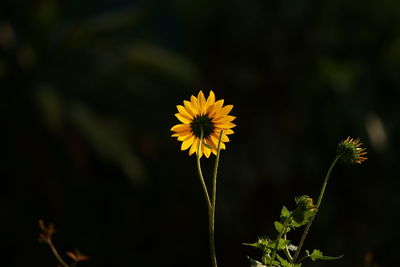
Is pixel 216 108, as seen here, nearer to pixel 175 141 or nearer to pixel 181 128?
pixel 181 128

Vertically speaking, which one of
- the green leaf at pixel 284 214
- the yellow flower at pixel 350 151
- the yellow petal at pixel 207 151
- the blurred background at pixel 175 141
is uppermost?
the blurred background at pixel 175 141

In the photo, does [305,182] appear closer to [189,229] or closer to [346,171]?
[346,171]

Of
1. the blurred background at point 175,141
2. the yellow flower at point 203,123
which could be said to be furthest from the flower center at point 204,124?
the blurred background at point 175,141

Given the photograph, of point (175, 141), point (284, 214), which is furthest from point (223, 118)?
point (175, 141)

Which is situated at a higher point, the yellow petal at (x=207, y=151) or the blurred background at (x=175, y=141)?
the blurred background at (x=175, y=141)

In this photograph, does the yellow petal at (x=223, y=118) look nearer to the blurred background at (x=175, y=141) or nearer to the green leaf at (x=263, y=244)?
the green leaf at (x=263, y=244)

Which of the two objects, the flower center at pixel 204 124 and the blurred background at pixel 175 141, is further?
the blurred background at pixel 175 141

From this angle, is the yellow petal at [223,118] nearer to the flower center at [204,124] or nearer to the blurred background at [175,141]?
the flower center at [204,124]

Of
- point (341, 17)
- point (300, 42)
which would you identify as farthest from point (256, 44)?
point (341, 17)
